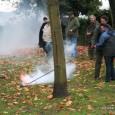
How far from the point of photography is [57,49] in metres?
10.0

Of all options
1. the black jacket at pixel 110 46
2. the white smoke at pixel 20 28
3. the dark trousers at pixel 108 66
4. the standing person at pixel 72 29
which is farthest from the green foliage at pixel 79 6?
the black jacket at pixel 110 46

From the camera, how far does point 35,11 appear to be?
4219 cm

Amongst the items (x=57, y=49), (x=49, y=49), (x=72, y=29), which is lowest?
(x=49, y=49)

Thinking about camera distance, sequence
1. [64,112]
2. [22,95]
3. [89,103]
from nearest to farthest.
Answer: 1. [64,112]
2. [89,103]
3. [22,95]

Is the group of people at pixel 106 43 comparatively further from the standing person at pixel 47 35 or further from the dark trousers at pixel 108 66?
the standing person at pixel 47 35

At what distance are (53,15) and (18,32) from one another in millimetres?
41036

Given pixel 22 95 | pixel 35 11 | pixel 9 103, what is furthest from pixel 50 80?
pixel 35 11

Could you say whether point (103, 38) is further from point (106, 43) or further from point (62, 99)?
point (62, 99)

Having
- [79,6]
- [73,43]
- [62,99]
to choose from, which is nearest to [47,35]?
[73,43]

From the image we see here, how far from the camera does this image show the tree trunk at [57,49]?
9.95 meters

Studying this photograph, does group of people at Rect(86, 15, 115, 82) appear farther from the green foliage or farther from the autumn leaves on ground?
the green foliage

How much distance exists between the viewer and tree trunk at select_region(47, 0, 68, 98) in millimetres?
9945

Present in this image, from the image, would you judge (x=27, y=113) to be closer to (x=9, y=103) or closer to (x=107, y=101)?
(x=9, y=103)

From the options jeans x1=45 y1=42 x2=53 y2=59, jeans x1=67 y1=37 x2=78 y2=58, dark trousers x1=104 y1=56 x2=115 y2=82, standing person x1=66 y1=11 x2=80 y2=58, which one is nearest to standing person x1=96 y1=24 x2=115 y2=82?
dark trousers x1=104 y1=56 x2=115 y2=82
